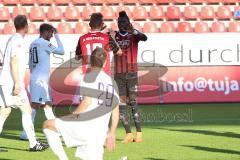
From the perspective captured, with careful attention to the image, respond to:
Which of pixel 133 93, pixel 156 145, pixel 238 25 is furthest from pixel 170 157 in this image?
pixel 238 25

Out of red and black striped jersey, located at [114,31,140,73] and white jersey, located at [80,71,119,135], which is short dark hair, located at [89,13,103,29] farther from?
white jersey, located at [80,71,119,135]

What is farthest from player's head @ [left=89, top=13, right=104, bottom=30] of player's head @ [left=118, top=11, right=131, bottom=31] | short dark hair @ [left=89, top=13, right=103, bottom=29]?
player's head @ [left=118, top=11, right=131, bottom=31]

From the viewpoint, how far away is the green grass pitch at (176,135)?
989 cm

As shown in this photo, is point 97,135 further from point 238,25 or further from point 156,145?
point 238,25

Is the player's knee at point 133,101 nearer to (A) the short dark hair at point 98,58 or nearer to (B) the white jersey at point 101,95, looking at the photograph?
(B) the white jersey at point 101,95

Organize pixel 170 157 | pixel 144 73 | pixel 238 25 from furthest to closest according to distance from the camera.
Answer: pixel 238 25 < pixel 144 73 < pixel 170 157

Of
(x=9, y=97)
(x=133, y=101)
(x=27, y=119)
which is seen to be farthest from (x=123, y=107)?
(x=9, y=97)

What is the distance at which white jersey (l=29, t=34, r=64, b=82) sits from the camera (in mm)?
11062

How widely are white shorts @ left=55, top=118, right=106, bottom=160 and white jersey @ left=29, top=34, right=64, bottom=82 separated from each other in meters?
4.21

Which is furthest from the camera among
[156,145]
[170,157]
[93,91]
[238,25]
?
[238,25]

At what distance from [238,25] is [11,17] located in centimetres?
725

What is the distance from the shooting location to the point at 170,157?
966 centimetres

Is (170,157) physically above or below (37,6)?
below

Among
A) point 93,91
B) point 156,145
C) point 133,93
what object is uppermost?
point 93,91
